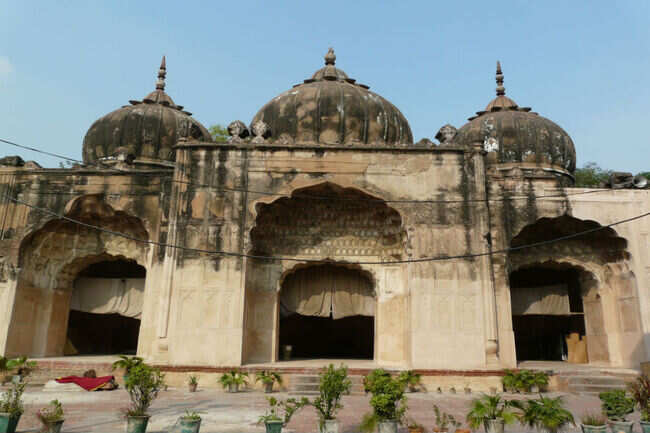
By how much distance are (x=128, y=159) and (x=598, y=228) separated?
13132mm

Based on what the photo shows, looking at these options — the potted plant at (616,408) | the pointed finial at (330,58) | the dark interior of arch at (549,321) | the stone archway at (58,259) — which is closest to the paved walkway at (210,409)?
the potted plant at (616,408)

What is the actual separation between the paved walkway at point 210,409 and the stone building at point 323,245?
159cm

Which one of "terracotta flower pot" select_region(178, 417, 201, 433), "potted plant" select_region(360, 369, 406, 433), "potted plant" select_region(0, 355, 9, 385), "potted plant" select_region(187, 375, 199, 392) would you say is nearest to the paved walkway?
"potted plant" select_region(187, 375, 199, 392)

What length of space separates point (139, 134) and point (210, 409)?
1125cm

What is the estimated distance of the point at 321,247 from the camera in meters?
15.3

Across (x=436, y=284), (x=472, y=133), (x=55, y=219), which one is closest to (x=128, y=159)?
(x=55, y=219)

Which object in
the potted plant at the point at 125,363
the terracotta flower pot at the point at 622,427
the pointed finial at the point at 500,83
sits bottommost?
the terracotta flower pot at the point at 622,427

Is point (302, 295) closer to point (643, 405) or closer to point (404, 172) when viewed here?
point (404, 172)

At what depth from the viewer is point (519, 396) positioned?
1162cm

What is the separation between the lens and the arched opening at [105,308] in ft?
52.9

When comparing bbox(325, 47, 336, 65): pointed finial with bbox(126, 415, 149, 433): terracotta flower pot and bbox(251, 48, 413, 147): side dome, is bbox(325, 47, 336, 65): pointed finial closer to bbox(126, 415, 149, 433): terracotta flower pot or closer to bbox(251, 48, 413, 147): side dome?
bbox(251, 48, 413, 147): side dome

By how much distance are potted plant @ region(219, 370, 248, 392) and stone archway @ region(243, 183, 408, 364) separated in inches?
40.1

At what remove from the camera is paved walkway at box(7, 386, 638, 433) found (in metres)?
7.67

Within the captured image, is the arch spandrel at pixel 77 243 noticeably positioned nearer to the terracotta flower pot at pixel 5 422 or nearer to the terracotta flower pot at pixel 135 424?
the terracotta flower pot at pixel 5 422
